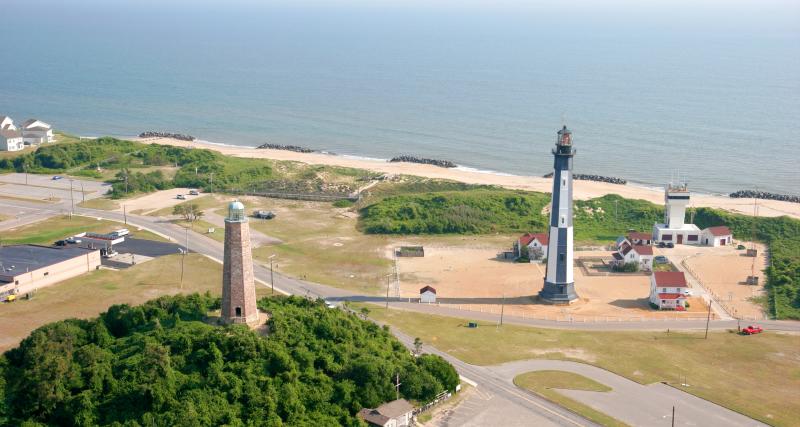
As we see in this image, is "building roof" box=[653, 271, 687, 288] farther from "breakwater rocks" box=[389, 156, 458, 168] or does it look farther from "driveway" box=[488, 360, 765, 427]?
"breakwater rocks" box=[389, 156, 458, 168]

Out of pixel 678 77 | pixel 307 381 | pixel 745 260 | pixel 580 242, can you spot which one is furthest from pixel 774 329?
pixel 678 77

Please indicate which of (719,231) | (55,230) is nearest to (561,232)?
(719,231)

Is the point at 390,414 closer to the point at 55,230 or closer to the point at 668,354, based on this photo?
the point at 668,354

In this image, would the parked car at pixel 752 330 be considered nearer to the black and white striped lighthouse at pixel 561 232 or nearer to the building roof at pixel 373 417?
the black and white striped lighthouse at pixel 561 232

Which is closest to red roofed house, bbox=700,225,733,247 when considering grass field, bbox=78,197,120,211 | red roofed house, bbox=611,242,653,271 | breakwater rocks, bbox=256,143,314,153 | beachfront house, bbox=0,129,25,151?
red roofed house, bbox=611,242,653,271

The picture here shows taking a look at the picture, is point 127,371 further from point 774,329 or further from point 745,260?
point 745,260

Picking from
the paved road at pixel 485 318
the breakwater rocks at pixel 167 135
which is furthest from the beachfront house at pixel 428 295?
the breakwater rocks at pixel 167 135

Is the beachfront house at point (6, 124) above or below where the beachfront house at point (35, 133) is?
above
